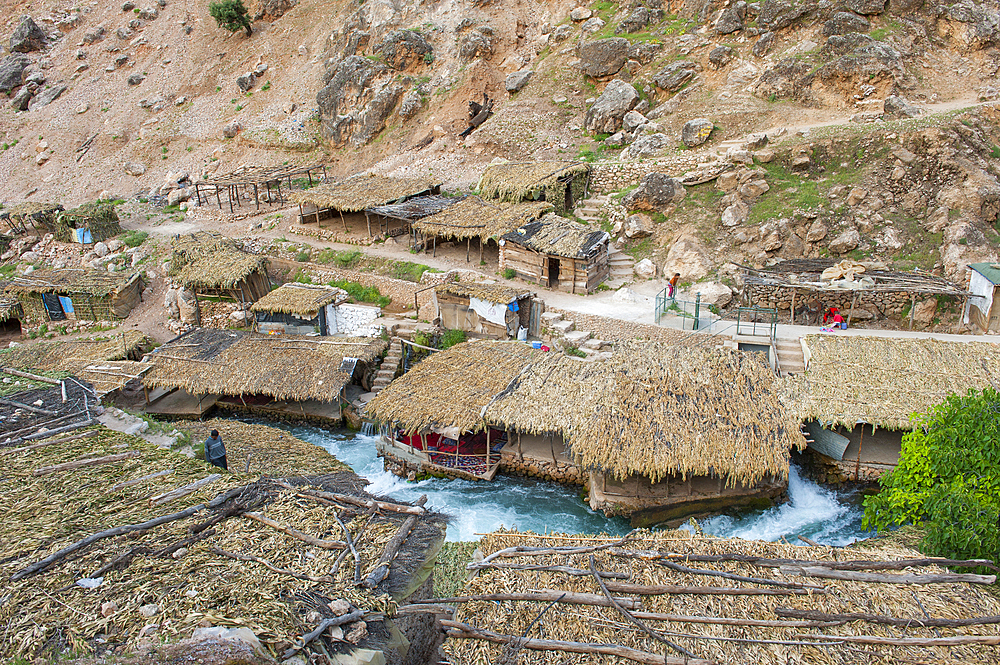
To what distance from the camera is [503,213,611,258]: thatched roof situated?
20.8 meters

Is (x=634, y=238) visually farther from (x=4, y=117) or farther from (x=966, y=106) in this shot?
(x=4, y=117)

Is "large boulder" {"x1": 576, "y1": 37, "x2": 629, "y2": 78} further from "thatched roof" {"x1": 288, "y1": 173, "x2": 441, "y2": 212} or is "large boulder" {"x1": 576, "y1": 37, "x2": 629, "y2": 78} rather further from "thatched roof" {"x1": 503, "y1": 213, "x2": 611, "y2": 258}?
"thatched roof" {"x1": 503, "y1": 213, "x2": 611, "y2": 258}

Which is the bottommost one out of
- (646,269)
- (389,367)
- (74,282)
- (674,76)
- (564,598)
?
(389,367)

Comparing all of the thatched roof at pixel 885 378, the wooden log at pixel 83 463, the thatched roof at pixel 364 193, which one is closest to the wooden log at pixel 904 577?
the thatched roof at pixel 885 378

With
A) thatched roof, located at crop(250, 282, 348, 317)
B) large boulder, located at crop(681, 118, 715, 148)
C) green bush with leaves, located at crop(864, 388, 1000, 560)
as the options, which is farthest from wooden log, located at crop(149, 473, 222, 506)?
large boulder, located at crop(681, 118, 715, 148)

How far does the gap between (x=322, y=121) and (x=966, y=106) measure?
3282 cm

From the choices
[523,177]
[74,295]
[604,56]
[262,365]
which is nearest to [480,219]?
[523,177]

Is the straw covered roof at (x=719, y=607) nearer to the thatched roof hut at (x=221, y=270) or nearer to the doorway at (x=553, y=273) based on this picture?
the doorway at (x=553, y=273)

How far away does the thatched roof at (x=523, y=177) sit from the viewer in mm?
24809

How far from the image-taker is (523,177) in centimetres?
2555

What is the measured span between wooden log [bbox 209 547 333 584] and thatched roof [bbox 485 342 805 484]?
7793mm

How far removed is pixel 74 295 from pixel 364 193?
1326 centimetres

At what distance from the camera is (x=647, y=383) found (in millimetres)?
14398

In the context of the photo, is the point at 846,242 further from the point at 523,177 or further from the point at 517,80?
the point at 517,80
